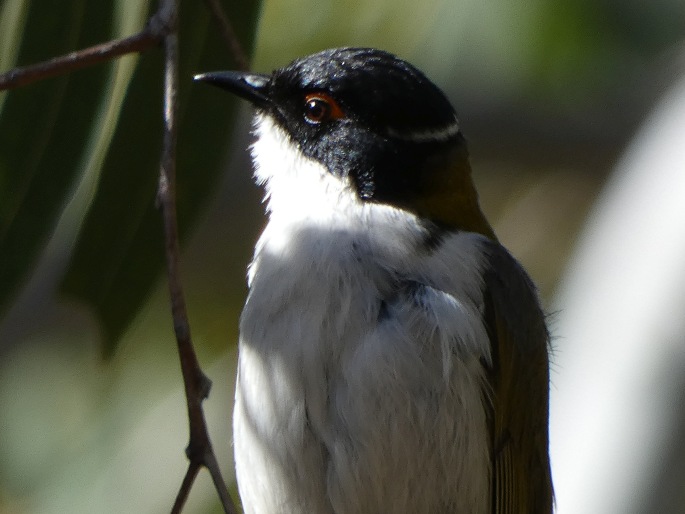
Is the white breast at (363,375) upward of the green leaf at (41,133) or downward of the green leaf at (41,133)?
downward

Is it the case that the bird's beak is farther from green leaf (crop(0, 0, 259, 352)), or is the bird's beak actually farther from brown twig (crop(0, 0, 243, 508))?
brown twig (crop(0, 0, 243, 508))

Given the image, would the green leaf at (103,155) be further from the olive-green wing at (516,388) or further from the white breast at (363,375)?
the olive-green wing at (516,388)

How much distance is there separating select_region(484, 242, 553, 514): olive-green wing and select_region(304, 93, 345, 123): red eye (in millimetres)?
715

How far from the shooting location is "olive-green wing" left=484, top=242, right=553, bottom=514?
4262mm

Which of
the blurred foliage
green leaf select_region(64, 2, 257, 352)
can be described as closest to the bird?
green leaf select_region(64, 2, 257, 352)

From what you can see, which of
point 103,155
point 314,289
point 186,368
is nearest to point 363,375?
point 314,289

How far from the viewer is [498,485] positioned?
4.23 m

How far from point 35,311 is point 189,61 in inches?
131

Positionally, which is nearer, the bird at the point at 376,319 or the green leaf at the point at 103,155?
the bird at the point at 376,319

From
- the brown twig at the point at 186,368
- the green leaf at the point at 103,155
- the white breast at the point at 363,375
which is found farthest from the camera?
the green leaf at the point at 103,155

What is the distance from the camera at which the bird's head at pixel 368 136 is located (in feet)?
14.2

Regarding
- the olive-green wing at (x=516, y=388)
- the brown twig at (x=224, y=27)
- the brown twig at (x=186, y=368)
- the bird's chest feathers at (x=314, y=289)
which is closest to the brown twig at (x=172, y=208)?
the brown twig at (x=186, y=368)

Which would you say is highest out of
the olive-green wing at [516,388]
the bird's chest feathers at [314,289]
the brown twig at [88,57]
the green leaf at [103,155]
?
the brown twig at [88,57]

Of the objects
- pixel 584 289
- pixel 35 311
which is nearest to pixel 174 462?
pixel 35 311
